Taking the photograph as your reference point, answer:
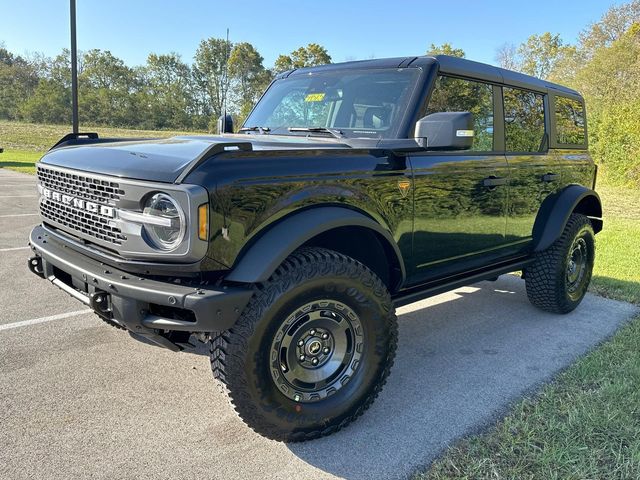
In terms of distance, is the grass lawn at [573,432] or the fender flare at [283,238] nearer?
the fender flare at [283,238]

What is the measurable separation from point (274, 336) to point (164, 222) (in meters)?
0.74

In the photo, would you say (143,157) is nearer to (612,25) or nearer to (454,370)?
(454,370)

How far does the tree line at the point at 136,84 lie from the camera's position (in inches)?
1957

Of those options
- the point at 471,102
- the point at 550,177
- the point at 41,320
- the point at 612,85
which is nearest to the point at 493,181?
the point at 471,102

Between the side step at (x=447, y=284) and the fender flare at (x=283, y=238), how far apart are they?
786 millimetres

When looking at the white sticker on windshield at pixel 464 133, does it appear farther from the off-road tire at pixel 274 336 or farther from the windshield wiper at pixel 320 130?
the off-road tire at pixel 274 336

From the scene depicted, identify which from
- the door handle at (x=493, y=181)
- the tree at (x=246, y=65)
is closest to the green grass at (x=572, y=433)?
the door handle at (x=493, y=181)

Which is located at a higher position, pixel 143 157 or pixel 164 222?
pixel 143 157

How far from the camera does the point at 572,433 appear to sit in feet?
8.54

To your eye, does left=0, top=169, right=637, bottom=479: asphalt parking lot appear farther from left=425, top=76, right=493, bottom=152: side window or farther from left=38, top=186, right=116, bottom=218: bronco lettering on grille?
left=425, top=76, right=493, bottom=152: side window

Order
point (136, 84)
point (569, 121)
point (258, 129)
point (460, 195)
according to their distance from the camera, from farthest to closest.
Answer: point (136, 84) → point (569, 121) → point (258, 129) → point (460, 195)

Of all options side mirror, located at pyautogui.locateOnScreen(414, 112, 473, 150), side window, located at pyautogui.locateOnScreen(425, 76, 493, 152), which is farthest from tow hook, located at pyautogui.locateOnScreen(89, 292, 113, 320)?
side window, located at pyautogui.locateOnScreen(425, 76, 493, 152)

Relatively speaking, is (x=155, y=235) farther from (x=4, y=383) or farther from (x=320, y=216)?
(x=4, y=383)

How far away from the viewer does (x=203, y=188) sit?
207 centimetres
